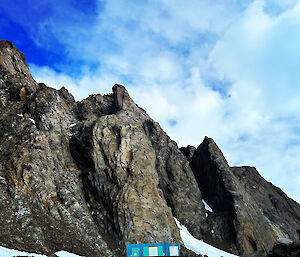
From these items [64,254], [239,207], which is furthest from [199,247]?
[64,254]

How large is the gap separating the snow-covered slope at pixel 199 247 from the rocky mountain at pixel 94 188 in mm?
2896

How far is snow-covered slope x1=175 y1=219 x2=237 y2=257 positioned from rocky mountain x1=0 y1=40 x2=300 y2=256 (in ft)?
9.50

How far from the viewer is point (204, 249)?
49.8 metres

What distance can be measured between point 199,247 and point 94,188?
24.3 m

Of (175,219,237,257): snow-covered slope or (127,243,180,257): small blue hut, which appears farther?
(175,219,237,257): snow-covered slope

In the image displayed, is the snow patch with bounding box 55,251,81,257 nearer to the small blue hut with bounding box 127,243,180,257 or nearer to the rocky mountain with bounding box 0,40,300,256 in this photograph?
the rocky mountain with bounding box 0,40,300,256

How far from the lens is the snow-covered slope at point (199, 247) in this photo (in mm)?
48244

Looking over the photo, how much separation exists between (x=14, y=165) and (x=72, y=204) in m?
10.1

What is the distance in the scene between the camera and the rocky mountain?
3288cm

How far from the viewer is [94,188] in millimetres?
43406

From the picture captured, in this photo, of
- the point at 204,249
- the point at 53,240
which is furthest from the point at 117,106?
the point at 53,240

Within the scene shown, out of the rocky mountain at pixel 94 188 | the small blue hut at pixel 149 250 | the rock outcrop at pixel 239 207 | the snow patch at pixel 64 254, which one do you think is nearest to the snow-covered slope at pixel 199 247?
the rocky mountain at pixel 94 188

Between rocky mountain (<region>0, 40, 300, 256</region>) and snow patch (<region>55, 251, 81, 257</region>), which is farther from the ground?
rocky mountain (<region>0, 40, 300, 256</region>)

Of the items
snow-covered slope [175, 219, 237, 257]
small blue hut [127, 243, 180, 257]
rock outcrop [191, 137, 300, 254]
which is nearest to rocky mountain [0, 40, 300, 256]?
rock outcrop [191, 137, 300, 254]
